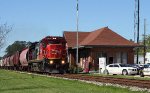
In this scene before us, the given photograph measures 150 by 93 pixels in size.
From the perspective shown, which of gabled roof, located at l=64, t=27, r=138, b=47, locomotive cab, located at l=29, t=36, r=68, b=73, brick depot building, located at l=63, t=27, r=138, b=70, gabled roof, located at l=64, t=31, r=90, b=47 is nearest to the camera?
locomotive cab, located at l=29, t=36, r=68, b=73

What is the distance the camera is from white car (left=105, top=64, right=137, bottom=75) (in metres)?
48.3

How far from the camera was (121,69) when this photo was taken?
49.1 metres

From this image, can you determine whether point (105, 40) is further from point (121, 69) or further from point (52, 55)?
point (52, 55)

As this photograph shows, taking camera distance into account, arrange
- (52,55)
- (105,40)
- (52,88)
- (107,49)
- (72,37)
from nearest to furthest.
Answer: (52,88), (52,55), (107,49), (105,40), (72,37)

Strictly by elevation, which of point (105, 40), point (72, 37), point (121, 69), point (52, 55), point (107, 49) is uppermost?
point (72, 37)

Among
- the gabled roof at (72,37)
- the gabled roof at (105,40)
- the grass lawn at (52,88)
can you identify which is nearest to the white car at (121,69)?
the gabled roof at (105,40)

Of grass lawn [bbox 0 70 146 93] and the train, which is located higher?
the train

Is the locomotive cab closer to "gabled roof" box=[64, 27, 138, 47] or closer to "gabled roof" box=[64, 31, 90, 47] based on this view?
"gabled roof" box=[64, 27, 138, 47]

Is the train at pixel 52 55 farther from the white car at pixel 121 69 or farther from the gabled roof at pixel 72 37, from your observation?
the gabled roof at pixel 72 37

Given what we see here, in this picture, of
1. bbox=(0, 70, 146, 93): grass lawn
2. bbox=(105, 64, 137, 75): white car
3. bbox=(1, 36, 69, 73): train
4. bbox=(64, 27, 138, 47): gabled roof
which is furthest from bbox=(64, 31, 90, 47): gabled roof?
bbox=(0, 70, 146, 93): grass lawn

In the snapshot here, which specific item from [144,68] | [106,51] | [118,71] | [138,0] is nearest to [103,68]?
[118,71]

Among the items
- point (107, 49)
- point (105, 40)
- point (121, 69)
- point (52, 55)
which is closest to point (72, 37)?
point (105, 40)

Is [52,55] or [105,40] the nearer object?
[52,55]

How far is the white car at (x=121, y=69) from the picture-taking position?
48312mm
